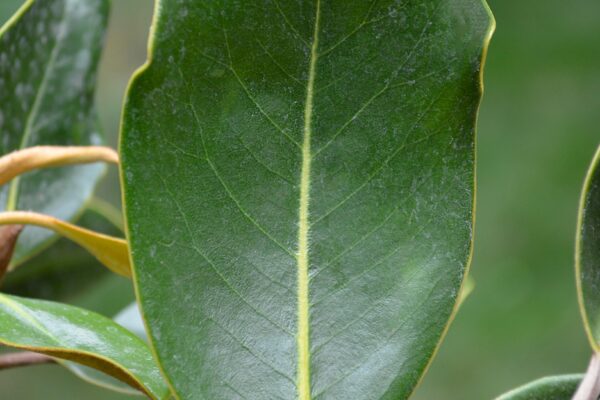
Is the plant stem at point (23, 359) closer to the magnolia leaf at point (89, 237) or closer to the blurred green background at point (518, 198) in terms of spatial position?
the magnolia leaf at point (89, 237)

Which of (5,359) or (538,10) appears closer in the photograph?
(5,359)

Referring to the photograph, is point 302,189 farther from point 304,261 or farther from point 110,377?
point 110,377

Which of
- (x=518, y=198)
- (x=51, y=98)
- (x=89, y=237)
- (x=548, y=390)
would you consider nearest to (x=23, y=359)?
(x=89, y=237)

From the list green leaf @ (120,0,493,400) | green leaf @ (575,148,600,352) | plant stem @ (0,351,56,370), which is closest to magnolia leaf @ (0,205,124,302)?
plant stem @ (0,351,56,370)

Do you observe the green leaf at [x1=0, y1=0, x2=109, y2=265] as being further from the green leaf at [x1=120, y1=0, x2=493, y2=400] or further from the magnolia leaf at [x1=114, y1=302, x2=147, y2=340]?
the green leaf at [x1=120, y1=0, x2=493, y2=400]

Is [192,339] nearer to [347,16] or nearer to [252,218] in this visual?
[252,218]

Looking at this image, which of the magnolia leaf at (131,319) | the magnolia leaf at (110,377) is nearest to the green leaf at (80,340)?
the magnolia leaf at (110,377)

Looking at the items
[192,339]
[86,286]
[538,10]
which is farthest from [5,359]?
[538,10]
